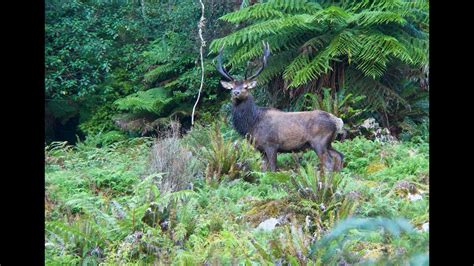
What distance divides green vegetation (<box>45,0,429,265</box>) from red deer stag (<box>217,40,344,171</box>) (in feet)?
0.88

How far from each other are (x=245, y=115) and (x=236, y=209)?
2.89 meters

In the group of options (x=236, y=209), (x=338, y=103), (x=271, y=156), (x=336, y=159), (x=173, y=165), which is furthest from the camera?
(x=338, y=103)

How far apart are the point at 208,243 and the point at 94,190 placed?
258 cm

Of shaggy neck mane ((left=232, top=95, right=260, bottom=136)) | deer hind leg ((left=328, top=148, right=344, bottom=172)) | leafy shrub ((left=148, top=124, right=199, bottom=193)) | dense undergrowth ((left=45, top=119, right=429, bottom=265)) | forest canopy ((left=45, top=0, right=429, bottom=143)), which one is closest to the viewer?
dense undergrowth ((left=45, top=119, right=429, bottom=265))

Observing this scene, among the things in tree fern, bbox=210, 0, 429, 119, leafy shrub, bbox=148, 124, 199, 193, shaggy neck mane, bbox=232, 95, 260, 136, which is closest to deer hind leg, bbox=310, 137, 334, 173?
shaggy neck mane, bbox=232, 95, 260, 136

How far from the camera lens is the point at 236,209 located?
5.98 m

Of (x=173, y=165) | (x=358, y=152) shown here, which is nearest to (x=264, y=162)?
(x=358, y=152)

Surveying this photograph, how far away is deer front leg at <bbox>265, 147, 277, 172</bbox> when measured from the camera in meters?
8.20

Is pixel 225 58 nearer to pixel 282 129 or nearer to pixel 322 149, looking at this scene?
pixel 282 129

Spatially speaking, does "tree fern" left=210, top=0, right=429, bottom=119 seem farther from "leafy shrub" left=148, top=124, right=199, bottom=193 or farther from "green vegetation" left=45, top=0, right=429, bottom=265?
"leafy shrub" left=148, top=124, right=199, bottom=193

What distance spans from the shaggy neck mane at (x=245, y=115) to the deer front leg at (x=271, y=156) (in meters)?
0.47
